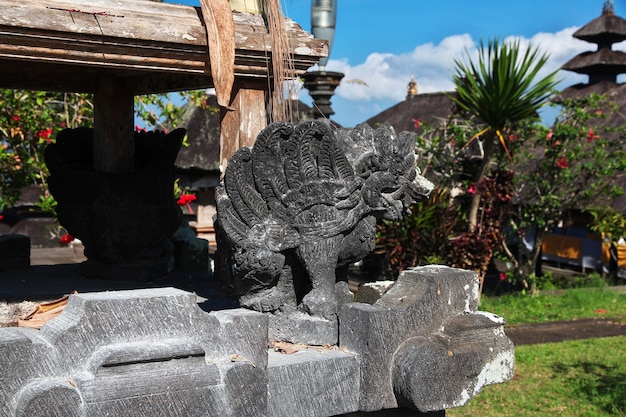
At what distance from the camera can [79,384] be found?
2395 mm

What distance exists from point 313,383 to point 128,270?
213 cm

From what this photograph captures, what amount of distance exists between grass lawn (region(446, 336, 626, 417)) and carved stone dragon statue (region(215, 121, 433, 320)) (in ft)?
11.8

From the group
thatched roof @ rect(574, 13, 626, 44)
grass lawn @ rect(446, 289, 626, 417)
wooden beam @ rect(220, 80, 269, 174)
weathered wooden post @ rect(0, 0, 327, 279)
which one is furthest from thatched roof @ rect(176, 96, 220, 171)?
thatched roof @ rect(574, 13, 626, 44)

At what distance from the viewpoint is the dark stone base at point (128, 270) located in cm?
479

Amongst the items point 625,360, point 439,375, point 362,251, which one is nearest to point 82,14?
point 362,251

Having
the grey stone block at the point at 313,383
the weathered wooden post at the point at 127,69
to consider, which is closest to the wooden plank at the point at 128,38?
the weathered wooden post at the point at 127,69

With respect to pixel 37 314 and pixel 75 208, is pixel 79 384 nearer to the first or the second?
pixel 37 314

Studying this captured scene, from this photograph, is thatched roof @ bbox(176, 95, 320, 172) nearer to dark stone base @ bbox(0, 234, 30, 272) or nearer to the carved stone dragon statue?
dark stone base @ bbox(0, 234, 30, 272)

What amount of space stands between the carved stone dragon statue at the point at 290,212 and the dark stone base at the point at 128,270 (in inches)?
64.1

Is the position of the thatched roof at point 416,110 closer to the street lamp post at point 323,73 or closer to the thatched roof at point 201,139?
the thatched roof at point 201,139

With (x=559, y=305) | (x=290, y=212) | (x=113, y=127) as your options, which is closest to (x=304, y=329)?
(x=290, y=212)

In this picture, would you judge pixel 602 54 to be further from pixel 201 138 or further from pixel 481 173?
pixel 201 138

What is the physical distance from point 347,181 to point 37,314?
5.21ft

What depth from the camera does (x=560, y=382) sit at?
711 centimetres
